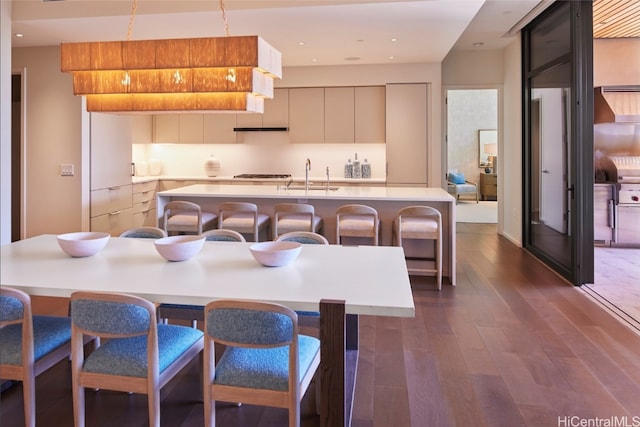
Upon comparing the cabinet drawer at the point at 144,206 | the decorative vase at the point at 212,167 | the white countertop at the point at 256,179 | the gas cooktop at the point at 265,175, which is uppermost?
the decorative vase at the point at 212,167

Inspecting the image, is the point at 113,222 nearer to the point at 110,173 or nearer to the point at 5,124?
the point at 110,173

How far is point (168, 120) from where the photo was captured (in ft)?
22.7

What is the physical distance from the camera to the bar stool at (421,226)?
386cm

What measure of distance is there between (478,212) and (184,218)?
6.48 m

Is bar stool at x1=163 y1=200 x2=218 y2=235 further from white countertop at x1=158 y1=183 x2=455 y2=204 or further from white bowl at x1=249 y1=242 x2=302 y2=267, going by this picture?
white bowl at x1=249 y1=242 x2=302 y2=267

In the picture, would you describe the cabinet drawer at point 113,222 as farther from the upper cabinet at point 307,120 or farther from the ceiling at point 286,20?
the ceiling at point 286,20

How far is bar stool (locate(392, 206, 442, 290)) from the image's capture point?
386 cm

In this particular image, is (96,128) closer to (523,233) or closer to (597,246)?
(523,233)

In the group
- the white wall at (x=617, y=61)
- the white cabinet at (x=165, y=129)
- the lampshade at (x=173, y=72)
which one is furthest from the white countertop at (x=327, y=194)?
the white wall at (x=617, y=61)

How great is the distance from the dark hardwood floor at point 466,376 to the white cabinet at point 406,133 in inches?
116

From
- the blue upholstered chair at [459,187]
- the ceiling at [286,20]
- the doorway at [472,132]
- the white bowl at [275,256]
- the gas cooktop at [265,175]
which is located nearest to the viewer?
the white bowl at [275,256]

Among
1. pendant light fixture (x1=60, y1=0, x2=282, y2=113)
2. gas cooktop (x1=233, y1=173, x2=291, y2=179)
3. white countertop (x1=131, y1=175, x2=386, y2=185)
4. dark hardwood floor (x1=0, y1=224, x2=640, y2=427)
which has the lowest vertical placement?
dark hardwood floor (x1=0, y1=224, x2=640, y2=427)

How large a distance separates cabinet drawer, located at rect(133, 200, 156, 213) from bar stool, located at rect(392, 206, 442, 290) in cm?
371

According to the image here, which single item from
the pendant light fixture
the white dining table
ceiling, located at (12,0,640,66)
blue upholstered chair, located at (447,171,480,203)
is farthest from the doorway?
the white dining table
